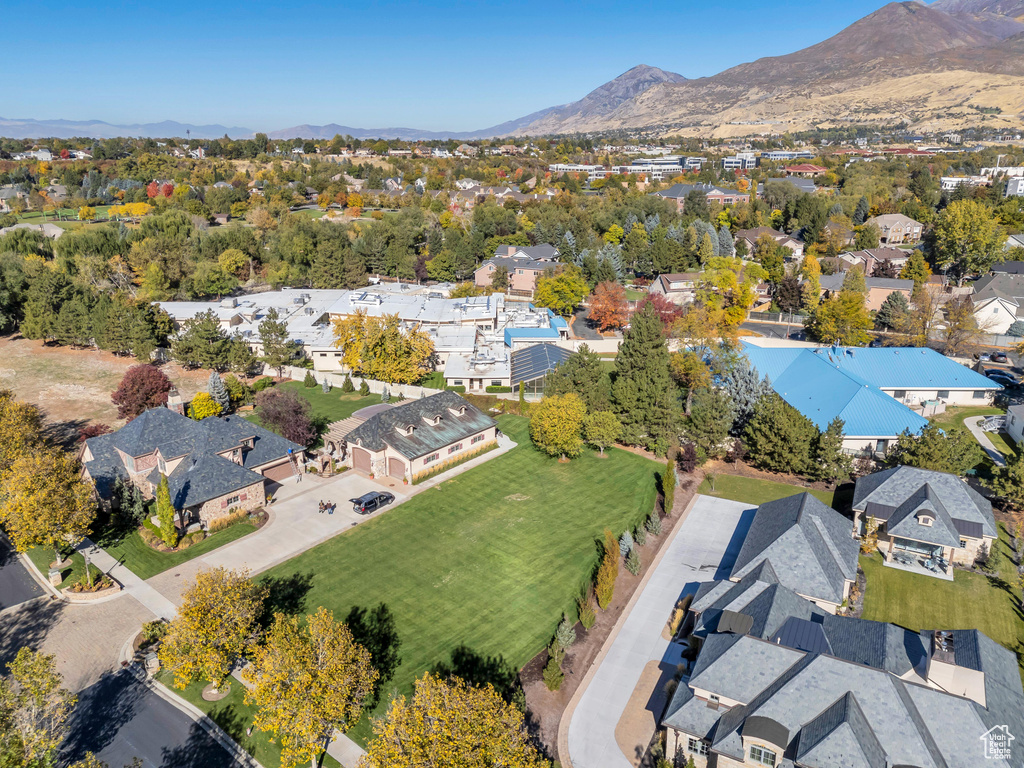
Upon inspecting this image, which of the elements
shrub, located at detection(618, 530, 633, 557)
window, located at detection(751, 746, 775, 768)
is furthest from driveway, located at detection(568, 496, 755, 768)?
window, located at detection(751, 746, 775, 768)

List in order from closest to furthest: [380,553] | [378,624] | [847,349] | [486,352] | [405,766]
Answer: [405,766] < [378,624] < [380,553] < [847,349] < [486,352]

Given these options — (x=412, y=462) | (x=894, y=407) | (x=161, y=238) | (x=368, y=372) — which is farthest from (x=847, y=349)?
(x=161, y=238)

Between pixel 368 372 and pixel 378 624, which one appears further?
pixel 368 372

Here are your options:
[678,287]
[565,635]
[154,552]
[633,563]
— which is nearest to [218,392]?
[154,552]

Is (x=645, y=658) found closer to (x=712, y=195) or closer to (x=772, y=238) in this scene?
(x=772, y=238)

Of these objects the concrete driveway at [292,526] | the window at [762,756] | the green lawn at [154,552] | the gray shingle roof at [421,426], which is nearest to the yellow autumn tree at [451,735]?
the window at [762,756]

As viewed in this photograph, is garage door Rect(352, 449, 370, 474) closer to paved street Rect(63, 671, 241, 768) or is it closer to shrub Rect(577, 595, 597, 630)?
shrub Rect(577, 595, 597, 630)

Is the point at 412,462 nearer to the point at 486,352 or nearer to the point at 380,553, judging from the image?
the point at 380,553
